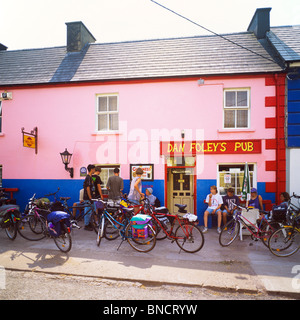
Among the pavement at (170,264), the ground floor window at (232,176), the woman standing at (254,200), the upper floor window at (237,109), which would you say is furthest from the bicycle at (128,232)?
the upper floor window at (237,109)

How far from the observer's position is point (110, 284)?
14.9ft

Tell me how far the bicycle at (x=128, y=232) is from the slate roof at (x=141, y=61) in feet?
19.4

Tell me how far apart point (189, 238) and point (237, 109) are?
5848 mm

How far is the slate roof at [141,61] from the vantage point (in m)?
10.2

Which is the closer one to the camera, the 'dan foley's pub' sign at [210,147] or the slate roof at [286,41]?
the slate roof at [286,41]

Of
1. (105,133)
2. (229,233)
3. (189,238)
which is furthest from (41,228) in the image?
(229,233)

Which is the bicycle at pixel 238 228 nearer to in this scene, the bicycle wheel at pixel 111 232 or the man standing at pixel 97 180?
the bicycle wheel at pixel 111 232

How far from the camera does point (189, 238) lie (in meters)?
6.25

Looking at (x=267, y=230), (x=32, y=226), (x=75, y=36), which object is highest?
(x=75, y=36)

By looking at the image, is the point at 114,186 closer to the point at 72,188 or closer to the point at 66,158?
the point at 72,188

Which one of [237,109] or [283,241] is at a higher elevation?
[237,109]
